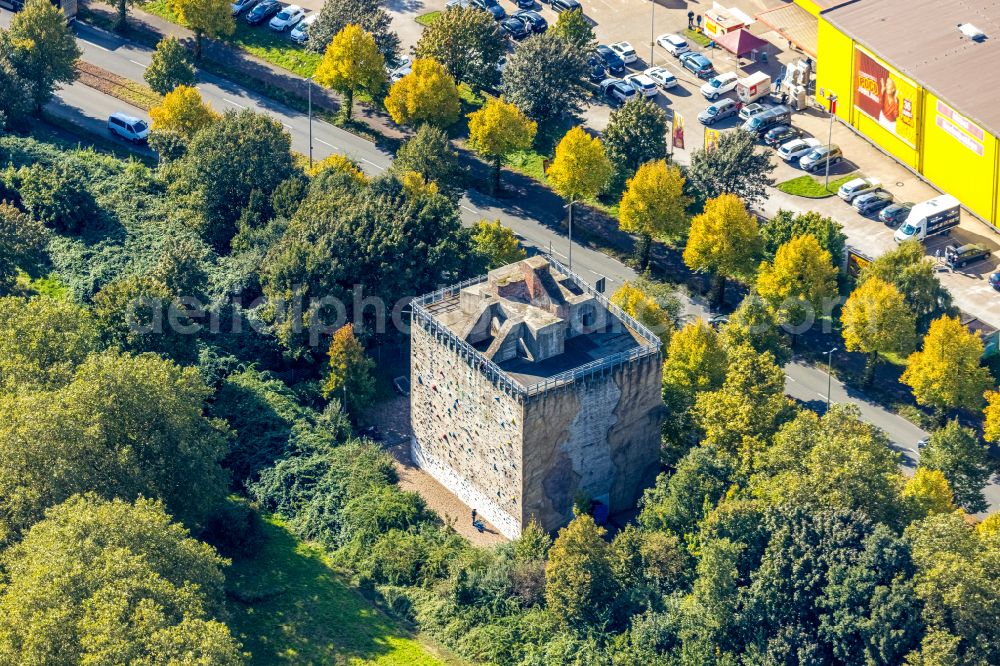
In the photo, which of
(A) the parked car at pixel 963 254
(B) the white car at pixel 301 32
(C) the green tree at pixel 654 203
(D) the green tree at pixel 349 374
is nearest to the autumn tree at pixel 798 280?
(C) the green tree at pixel 654 203

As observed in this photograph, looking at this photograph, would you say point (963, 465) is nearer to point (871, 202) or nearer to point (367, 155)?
point (871, 202)

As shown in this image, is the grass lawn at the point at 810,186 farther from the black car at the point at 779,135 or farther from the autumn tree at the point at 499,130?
the autumn tree at the point at 499,130

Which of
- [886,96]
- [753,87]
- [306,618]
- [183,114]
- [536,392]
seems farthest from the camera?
[753,87]

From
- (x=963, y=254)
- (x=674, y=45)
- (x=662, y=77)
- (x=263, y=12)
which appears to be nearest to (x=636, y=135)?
(x=662, y=77)

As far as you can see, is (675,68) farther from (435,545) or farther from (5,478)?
(5,478)

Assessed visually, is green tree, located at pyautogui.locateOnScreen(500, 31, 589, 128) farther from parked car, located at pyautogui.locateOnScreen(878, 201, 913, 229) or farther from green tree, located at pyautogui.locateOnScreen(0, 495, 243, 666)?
green tree, located at pyautogui.locateOnScreen(0, 495, 243, 666)

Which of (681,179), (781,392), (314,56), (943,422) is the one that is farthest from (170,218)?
(943,422)

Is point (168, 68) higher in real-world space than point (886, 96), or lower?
higher

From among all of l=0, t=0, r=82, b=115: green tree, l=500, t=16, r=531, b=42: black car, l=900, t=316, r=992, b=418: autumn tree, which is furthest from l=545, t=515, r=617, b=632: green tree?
l=0, t=0, r=82, b=115: green tree
